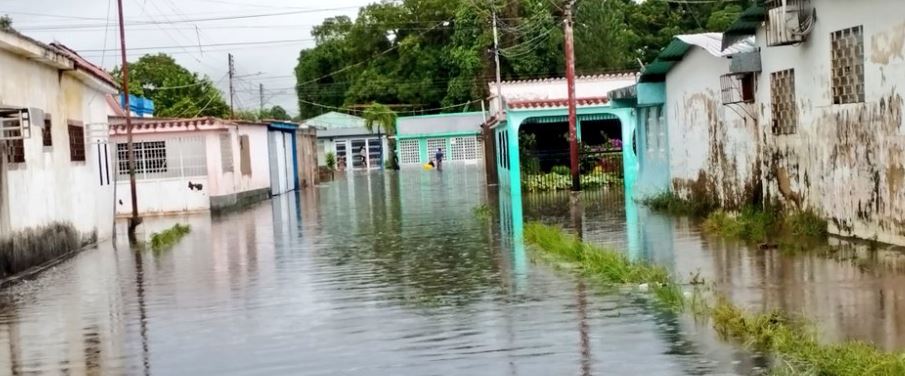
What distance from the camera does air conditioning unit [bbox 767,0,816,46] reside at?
16891mm

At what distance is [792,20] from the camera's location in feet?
55.8

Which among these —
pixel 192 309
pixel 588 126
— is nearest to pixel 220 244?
pixel 192 309

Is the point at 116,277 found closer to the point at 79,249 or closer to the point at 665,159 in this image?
the point at 79,249

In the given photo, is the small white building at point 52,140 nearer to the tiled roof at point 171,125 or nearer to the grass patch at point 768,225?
the tiled roof at point 171,125

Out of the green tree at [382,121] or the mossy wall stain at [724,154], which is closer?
the mossy wall stain at [724,154]

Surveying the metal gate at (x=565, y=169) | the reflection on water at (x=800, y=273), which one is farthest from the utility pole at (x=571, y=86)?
the reflection on water at (x=800, y=273)

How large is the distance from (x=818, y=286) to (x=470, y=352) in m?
4.51

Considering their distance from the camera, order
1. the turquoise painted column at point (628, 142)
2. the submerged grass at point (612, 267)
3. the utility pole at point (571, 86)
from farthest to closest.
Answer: the turquoise painted column at point (628, 142)
the utility pole at point (571, 86)
the submerged grass at point (612, 267)

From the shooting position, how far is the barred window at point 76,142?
76.7 feet

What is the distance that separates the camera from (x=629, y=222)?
22500 millimetres

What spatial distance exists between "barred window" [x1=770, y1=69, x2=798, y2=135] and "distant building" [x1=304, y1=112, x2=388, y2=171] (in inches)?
2714

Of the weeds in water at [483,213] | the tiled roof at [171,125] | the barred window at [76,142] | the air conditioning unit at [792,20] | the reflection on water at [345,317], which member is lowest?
the reflection on water at [345,317]

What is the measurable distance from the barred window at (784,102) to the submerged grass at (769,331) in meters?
5.01

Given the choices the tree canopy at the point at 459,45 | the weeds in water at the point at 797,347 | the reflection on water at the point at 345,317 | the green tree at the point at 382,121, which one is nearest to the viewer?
the weeds in water at the point at 797,347
